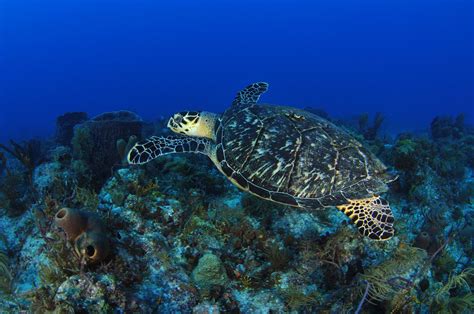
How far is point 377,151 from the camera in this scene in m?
7.00

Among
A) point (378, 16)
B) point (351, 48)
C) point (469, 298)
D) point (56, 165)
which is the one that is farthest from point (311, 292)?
Answer: point (378, 16)

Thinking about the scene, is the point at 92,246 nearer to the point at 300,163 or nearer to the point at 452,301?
the point at 300,163

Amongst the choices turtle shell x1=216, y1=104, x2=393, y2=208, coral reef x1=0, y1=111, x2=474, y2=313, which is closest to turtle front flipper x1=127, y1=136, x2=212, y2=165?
coral reef x1=0, y1=111, x2=474, y2=313

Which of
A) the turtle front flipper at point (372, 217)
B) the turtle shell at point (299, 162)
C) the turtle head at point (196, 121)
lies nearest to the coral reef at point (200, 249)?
the turtle front flipper at point (372, 217)

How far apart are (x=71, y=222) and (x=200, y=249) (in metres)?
1.57

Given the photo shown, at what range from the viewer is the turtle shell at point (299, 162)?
12.6 ft

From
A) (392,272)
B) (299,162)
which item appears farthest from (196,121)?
(392,272)

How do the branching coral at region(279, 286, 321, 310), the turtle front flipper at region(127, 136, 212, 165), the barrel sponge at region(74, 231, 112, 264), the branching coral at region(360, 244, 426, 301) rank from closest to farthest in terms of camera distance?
the barrel sponge at region(74, 231, 112, 264) → the branching coral at region(360, 244, 426, 301) → the branching coral at region(279, 286, 321, 310) → the turtle front flipper at region(127, 136, 212, 165)

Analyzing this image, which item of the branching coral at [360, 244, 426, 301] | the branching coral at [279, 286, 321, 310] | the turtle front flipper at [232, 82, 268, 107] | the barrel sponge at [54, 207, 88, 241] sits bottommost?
the branching coral at [279, 286, 321, 310]

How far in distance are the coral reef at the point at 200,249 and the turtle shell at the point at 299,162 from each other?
0.56 m

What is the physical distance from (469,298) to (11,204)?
6.86m

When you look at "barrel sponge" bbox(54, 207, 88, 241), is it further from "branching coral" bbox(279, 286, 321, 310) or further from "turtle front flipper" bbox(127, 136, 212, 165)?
"branching coral" bbox(279, 286, 321, 310)

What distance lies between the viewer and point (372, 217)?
380cm

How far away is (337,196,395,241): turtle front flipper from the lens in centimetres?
370
